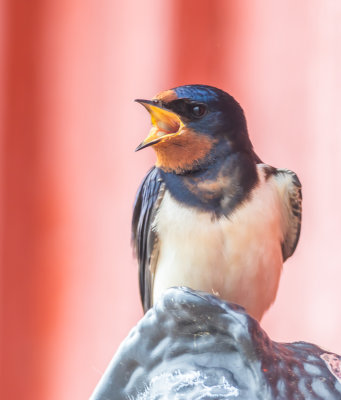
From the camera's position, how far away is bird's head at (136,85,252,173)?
857 mm

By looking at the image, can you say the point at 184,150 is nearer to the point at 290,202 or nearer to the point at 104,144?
the point at 290,202

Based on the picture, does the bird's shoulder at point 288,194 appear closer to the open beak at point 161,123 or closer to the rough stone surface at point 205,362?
the open beak at point 161,123

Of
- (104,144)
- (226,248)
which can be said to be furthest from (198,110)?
(104,144)

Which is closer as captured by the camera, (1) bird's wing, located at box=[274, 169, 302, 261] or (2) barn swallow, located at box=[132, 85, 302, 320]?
(2) barn swallow, located at box=[132, 85, 302, 320]

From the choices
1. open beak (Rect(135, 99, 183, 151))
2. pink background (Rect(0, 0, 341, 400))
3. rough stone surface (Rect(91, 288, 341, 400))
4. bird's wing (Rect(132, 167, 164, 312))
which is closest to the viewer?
rough stone surface (Rect(91, 288, 341, 400))

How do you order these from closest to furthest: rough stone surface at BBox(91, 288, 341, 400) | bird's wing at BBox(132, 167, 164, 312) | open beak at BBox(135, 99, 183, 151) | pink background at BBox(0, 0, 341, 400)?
rough stone surface at BBox(91, 288, 341, 400), open beak at BBox(135, 99, 183, 151), bird's wing at BBox(132, 167, 164, 312), pink background at BBox(0, 0, 341, 400)

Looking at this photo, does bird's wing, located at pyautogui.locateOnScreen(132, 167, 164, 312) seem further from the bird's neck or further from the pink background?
the pink background

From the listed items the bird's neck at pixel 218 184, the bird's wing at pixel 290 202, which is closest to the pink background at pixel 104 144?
the bird's wing at pixel 290 202

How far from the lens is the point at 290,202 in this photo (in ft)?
3.28

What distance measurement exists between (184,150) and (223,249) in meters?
0.12

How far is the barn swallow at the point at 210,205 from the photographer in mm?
873

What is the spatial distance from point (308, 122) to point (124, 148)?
0.37 m

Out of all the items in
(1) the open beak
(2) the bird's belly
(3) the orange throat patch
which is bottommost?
(2) the bird's belly

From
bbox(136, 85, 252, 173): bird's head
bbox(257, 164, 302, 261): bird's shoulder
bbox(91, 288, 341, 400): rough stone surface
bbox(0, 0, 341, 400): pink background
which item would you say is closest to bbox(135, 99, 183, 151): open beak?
bbox(136, 85, 252, 173): bird's head
